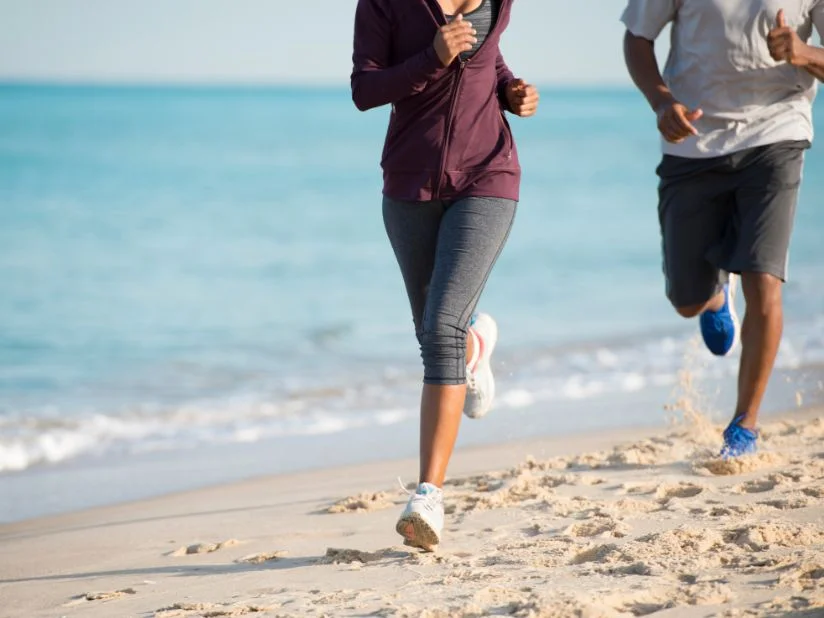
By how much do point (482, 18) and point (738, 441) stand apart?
6.43 ft

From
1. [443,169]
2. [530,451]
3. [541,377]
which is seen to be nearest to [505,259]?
[541,377]

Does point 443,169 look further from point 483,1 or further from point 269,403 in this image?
point 269,403

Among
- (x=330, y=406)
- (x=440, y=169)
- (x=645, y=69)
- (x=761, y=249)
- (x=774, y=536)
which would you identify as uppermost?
(x=645, y=69)

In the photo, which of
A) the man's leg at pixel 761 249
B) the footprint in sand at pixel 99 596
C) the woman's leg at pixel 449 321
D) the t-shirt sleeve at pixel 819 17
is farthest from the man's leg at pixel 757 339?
the footprint in sand at pixel 99 596

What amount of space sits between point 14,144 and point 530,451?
32.7m

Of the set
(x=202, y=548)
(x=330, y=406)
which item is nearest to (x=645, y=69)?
(x=202, y=548)

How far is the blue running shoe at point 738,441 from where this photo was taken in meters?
4.28

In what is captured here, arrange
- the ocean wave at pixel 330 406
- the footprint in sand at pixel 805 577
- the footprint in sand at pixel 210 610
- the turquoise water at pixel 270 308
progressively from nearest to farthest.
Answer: the footprint in sand at pixel 805 577
the footprint in sand at pixel 210 610
the ocean wave at pixel 330 406
the turquoise water at pixel 270 308

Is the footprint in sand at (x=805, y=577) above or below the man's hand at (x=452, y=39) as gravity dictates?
below

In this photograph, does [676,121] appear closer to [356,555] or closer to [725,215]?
[725,215]

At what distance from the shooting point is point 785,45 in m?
3.96

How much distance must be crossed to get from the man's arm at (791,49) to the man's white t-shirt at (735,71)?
0.16 m

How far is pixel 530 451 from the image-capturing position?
5449mm

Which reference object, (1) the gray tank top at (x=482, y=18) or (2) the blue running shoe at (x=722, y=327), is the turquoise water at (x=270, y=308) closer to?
(2) the blue running shoe at (x=722, y=327)
